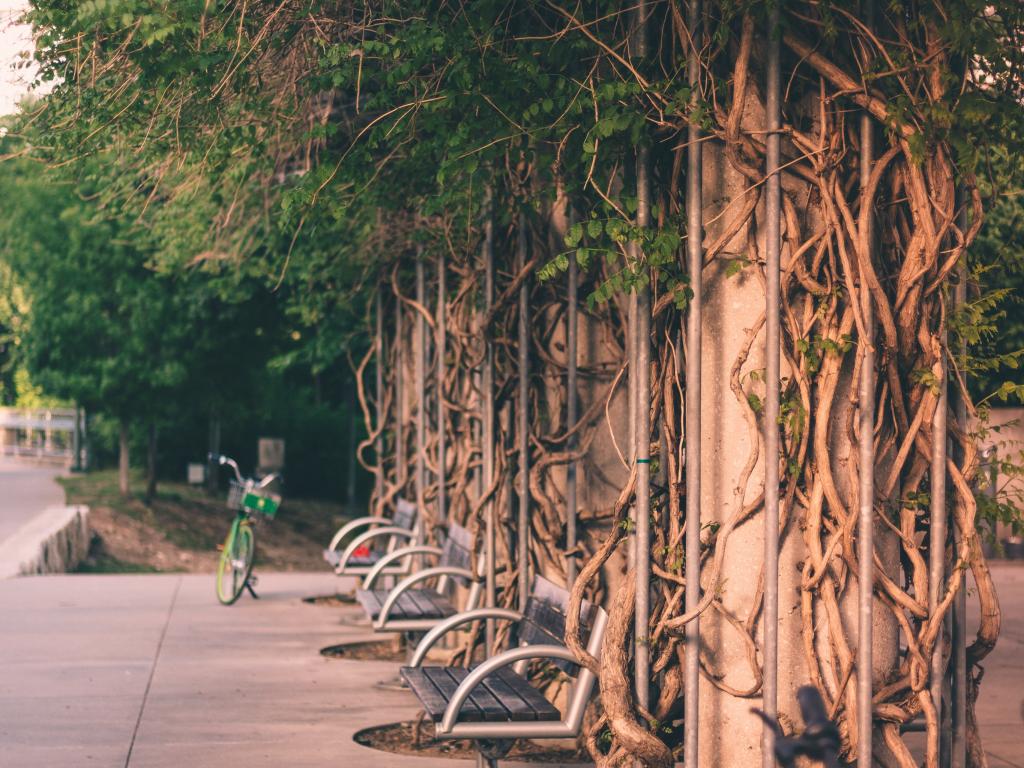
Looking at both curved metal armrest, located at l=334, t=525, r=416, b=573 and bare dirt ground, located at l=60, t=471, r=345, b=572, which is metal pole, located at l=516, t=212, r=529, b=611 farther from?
bare dirt ground, located at l=60, t=471, r=345, b=572

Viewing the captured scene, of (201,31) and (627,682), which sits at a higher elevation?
(201,31)

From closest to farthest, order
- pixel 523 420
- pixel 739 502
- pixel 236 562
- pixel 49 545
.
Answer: pixel 739 502
pixel 523 420
pixel 236 562
pixel 49 545

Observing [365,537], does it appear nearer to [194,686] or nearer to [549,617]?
[194,686]

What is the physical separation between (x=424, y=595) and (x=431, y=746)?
1.73 metres

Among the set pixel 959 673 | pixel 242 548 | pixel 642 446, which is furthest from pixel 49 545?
pixel 959 673

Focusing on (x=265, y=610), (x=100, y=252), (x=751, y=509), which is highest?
(x=100, y=252)

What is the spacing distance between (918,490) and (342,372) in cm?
1588

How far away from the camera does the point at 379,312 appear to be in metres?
12.4

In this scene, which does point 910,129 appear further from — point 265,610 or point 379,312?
point 265,610

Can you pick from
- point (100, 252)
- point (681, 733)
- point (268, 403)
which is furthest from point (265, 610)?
point (268, 403)

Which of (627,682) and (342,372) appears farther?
(342,372)

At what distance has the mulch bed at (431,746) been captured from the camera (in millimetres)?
7207

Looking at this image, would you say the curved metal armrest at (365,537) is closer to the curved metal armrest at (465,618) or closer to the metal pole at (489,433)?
the metal pole at (489,433)

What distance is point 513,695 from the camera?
6070mm
